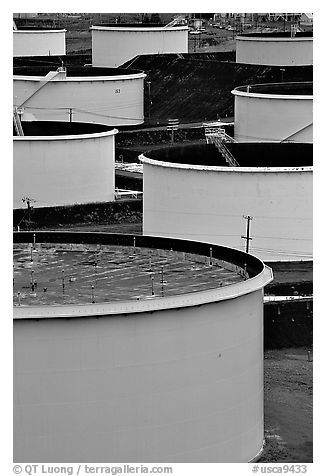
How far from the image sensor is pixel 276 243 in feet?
112

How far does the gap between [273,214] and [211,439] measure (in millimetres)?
12046

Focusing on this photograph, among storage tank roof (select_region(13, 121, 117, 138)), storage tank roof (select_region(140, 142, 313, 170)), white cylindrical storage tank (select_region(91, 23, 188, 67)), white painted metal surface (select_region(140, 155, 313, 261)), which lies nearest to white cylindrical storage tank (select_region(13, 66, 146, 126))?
storage tank roof (select_region(13, 121, 117, 138))

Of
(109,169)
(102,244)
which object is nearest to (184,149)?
(109,169)

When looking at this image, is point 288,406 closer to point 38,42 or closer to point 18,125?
point 18,125

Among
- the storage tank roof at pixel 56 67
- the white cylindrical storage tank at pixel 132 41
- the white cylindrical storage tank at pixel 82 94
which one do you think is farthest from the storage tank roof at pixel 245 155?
the white cylindrical storage tank at pixel 132 41

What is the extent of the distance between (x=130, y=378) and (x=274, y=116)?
25.3 metres

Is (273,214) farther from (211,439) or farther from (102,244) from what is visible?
(211,439)

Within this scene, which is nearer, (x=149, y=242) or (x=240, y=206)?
(x=149, y=242)

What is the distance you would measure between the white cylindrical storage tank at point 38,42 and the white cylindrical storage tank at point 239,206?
33996 millimetres

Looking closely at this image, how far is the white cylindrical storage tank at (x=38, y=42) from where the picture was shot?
67625mm

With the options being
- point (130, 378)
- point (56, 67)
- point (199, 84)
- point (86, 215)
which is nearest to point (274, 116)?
point (86, 215)

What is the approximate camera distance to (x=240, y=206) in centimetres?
3375

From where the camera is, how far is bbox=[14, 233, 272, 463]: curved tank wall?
21031 millimetres

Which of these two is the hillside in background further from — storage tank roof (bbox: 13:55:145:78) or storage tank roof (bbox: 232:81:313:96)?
storage tank roof (bbox: 232:81:313:96)
